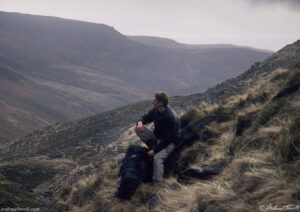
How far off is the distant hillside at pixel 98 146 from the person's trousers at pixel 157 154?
1.14 feet

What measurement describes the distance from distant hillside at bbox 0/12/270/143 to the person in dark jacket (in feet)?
129

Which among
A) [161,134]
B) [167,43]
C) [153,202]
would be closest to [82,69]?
[167,43]

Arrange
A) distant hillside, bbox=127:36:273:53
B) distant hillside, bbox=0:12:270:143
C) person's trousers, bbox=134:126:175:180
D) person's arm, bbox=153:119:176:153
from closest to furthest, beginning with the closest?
person's trousers, bbox=134:126:175:180 < person's arm, bbox=153:119:176:153 < distant hillside, bbox=0:12:270:143 < distant hillside, bbox=127:36:273:53

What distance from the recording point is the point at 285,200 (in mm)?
2500

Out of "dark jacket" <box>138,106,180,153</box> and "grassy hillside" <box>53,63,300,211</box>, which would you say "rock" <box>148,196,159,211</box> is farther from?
"dark jacket" <box>138,106,180,153</box>

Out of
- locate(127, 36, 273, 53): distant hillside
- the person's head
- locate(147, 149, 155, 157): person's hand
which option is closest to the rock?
locate(147, 149, 155, 157): person's hand

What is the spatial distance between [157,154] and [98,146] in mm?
12249

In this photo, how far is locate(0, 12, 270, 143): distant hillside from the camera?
57.0 meters

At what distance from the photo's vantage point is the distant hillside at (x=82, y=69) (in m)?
57.0

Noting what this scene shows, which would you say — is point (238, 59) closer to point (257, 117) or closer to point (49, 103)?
point (49, 103)

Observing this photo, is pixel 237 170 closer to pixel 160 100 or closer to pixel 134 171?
pixel 134 171

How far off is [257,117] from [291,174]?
211cm

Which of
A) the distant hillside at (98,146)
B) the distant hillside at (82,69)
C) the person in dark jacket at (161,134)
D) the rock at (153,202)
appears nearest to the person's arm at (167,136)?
the person in dark jacket at (161,134)

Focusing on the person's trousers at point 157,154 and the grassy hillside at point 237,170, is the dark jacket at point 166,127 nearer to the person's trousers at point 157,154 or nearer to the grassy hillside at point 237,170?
the person's trousers at point 157,154
